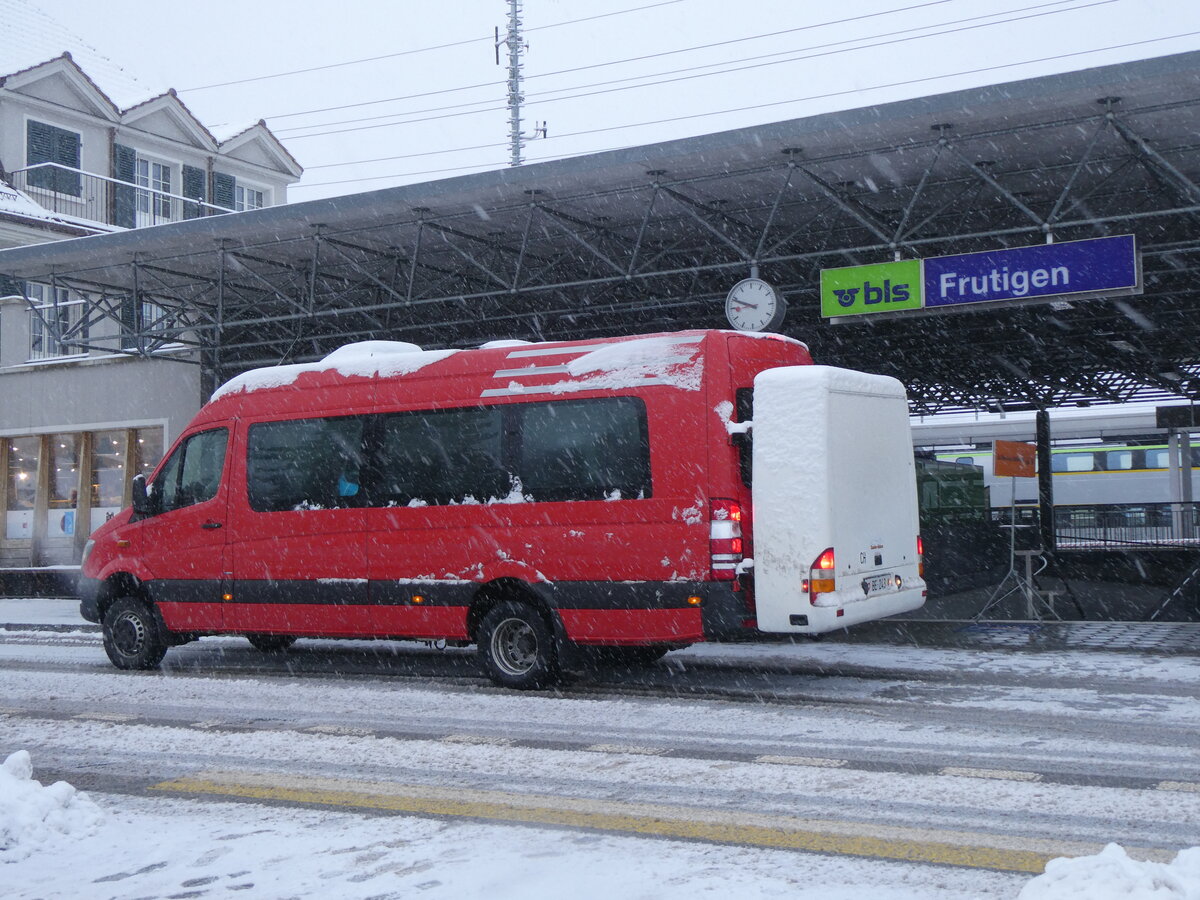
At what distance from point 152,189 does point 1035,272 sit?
1164 inches

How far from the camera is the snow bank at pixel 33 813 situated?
5.51 meters

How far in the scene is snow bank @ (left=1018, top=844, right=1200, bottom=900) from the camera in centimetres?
411

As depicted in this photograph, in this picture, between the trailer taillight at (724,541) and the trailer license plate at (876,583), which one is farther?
the trailer license plate at (876,583)

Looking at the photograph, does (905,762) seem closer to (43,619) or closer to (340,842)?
(340,842)

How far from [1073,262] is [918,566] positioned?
4582mm

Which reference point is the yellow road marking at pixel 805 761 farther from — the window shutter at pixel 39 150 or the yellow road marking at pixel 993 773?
the window shutter at pixel 39 150

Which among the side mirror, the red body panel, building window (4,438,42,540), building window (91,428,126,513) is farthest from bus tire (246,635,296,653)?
building window (4,438,42,540)

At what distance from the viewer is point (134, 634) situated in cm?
1252

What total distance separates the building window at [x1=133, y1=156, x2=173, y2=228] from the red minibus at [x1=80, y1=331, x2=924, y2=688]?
26.2 meters

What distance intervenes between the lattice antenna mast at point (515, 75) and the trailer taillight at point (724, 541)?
A: 4028 centimetres

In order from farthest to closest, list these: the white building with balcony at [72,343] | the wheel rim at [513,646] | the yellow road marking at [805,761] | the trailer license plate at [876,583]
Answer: the white building with balcony at [72,343]
the wheel rim at [513,646]
the trailer license plate at [876,583]
the yellow road marking at [805,761]

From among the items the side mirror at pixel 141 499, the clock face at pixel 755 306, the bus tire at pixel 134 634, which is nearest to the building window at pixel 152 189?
the clock face at pixel 755 306

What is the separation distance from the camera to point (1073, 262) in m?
13.6

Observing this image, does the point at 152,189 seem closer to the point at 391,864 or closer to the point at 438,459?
the point at 438,459
